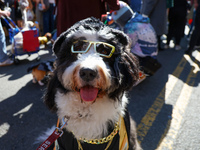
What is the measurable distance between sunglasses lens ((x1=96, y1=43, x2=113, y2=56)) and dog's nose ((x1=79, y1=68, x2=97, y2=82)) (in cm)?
24

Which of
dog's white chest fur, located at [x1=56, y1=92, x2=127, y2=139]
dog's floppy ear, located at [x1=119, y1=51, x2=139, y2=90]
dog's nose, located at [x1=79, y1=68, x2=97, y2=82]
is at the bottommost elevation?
dog's white chest fur, located at [x1=56, y1=92, x2=127, y2=139]

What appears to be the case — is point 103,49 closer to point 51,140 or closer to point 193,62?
point 51,140

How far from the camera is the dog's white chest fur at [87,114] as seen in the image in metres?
1.46

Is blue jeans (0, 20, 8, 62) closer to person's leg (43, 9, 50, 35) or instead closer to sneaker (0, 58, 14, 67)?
sneaker (0, 58, 14, 67)

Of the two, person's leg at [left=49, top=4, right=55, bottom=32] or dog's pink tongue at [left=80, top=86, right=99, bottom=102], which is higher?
dog's pink tongue at [left=80, top=86, right=99, bottom=102]

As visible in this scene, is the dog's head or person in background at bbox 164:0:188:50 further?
person in background at bbox 164:0:188:50

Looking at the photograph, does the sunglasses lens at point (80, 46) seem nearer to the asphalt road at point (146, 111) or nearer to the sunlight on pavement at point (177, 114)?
the asphalt road at point (146, 111)

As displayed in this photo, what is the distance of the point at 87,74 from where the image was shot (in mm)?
1213

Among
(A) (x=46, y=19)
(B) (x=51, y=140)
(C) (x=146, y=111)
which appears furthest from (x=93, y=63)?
(A) (x=46, y=19)

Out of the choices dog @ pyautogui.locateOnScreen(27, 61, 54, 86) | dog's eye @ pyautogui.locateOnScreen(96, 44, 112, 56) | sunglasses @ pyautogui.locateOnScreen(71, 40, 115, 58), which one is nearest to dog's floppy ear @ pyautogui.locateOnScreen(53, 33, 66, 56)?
sunglasses @ pyautogui.locateOnScreen(71, 40, 115, 58)

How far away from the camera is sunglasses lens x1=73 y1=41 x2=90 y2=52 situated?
1.38 metres

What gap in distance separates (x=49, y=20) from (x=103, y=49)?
6.62 meters

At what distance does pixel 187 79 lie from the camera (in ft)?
13.4

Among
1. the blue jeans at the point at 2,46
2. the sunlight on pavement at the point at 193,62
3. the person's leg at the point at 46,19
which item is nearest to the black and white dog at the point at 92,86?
the blue jeans at the point at 2,46
